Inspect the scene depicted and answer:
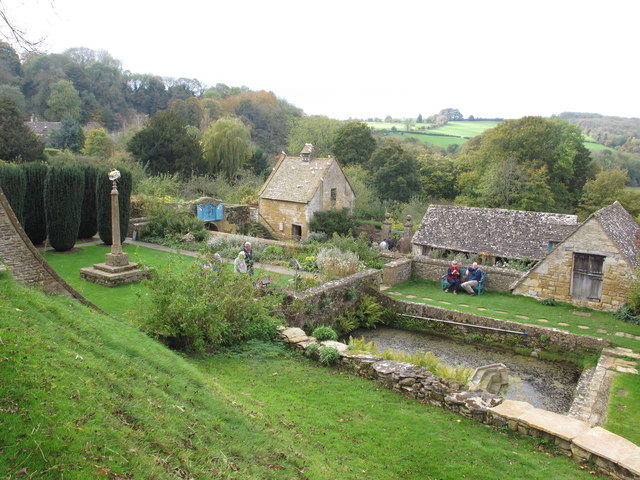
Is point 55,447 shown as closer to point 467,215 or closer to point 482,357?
point 482,357

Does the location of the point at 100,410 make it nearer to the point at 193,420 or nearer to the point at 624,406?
the point at 193,420

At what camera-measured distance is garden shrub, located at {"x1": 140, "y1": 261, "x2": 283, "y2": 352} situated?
27.9 feet

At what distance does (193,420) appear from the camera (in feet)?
16.6

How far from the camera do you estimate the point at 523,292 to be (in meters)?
15.8

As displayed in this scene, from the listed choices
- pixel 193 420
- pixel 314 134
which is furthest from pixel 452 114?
pixel 193 420

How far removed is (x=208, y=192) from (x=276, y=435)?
31.6 m

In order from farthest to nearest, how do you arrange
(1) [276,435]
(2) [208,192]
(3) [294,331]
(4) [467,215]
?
(2) [208,192], (4) [467,215], (3) [294,331], (1) [276,435]

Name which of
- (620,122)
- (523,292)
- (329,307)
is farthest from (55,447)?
(620,122)

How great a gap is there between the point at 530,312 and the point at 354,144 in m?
40.9

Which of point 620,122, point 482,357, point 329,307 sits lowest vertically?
point 482,357

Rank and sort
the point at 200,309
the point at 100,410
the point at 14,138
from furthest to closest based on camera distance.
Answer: the point at 14,138 < the point at 200,309 < the point at 100,410

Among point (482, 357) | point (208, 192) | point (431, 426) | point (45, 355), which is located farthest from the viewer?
point (208, 192)

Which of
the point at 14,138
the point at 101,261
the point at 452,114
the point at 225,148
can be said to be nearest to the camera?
the point at 101,261

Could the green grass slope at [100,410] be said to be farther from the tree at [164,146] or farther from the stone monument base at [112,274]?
Result: the tree at [164,146]
